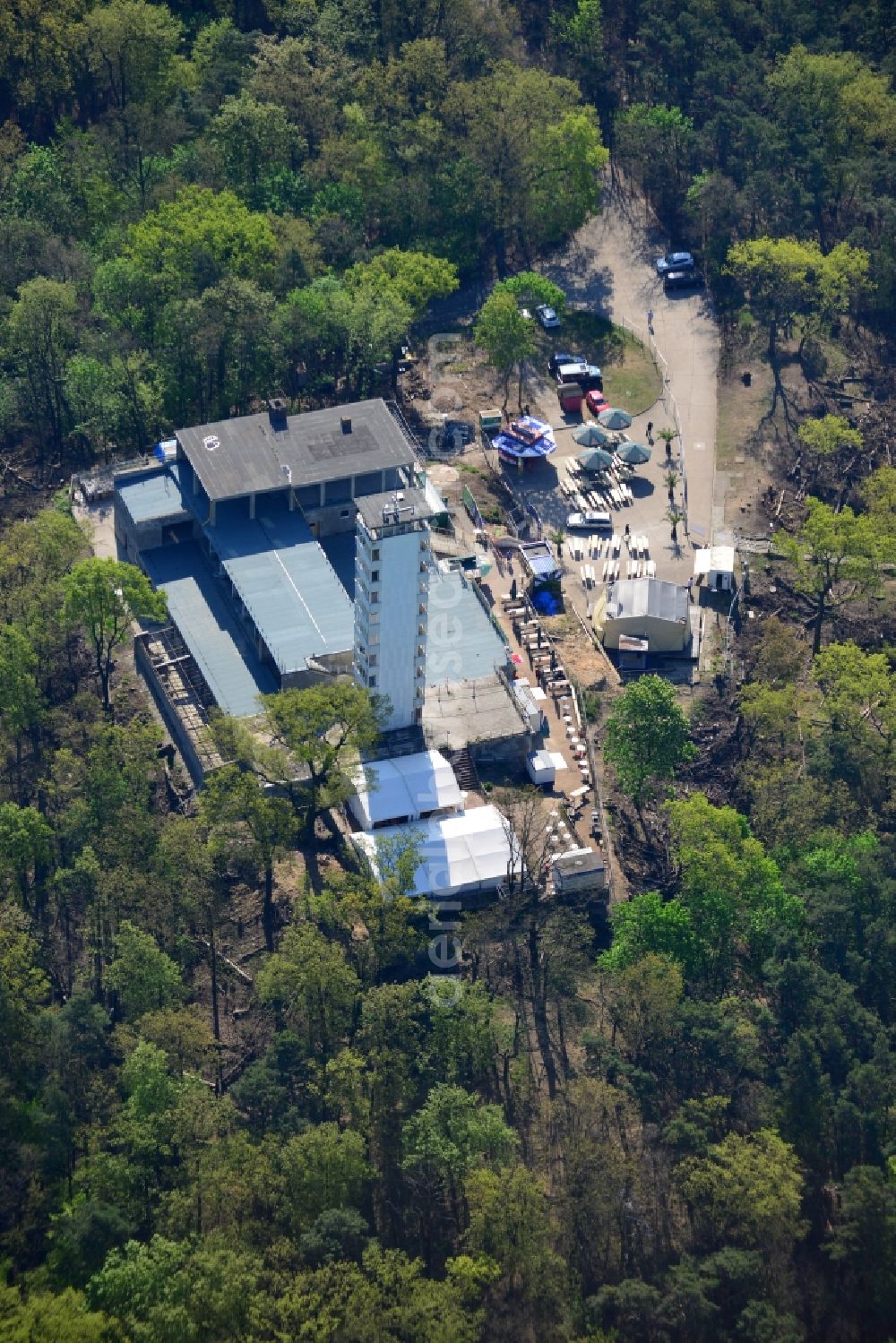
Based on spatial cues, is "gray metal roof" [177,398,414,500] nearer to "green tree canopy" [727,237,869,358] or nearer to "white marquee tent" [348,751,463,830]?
"white marquee tent" [348,751,463,830]

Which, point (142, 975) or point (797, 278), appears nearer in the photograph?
point (142, 975)

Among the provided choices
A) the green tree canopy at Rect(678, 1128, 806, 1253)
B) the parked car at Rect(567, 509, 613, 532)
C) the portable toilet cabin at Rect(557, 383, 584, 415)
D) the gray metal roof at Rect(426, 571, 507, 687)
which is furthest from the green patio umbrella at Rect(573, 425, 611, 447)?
the green tree canopy at Rect(678, 1128, 806, 1253)

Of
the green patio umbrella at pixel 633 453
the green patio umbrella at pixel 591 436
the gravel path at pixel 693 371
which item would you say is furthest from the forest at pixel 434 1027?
the green patio umbrella at pixel 591 436

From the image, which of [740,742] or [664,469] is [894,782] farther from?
[664,469]

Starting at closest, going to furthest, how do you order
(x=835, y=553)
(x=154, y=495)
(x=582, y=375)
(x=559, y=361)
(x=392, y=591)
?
(x=392, y=591) → (x=835, y=553) → (x=154, y=495) → (x=582, y=375) → (x=559, y=361)

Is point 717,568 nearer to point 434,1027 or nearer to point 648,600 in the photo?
point 648,600

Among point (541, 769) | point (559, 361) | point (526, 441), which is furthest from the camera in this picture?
point (559, 361)

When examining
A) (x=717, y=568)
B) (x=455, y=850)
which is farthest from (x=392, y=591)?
(x=717, y=568)
